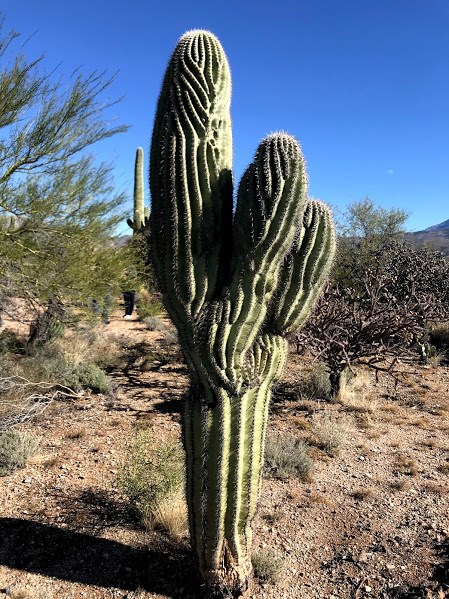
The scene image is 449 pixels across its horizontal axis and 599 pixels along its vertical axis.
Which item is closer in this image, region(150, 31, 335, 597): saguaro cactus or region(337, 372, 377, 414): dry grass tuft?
region(150, 31, 335, 597): saguaro cactus

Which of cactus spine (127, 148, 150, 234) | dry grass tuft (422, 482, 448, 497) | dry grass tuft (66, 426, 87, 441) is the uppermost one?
cactus spine (127, 148, 150, 234)

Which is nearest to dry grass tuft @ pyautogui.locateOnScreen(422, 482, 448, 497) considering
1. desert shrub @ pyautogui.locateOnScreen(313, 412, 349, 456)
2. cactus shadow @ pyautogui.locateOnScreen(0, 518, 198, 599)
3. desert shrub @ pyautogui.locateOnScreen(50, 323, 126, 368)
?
desert shrub @ pyautogui.locateOnScreen(313, 412, 349, 456)

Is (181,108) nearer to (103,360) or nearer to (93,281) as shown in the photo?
(93,281)

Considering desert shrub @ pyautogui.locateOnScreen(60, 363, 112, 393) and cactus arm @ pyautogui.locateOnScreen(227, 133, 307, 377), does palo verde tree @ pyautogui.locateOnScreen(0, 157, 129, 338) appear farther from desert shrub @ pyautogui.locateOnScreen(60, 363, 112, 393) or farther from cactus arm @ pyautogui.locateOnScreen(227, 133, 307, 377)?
cactus arm @ pyautogui.locateOnScreen(227, 133, 307, 377)

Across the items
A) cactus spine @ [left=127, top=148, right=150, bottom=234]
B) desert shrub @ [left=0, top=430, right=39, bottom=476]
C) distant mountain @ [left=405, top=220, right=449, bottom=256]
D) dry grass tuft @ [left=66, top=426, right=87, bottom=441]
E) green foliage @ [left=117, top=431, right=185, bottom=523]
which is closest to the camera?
green foliage @ [left=117, top=431, right=185, bottom=523]

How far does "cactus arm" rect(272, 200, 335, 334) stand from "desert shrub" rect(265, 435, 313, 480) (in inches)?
92.0

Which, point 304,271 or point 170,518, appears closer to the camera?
point 304,271

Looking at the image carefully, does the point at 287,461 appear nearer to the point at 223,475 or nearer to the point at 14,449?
the point at 223,475

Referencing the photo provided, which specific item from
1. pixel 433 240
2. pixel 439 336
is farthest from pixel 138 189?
pixel 433 240

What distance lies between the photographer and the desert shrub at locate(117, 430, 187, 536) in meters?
4.03

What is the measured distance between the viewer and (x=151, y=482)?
4.52 meters

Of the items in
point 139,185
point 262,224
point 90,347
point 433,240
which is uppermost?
point 433,240

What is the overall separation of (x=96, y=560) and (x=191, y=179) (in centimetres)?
300

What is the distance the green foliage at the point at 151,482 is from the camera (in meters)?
4.17
